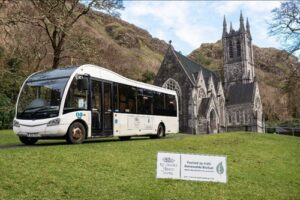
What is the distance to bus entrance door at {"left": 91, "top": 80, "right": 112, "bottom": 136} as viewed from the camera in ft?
54.6

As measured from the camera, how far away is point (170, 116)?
24.5 meters

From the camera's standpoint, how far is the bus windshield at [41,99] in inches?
587

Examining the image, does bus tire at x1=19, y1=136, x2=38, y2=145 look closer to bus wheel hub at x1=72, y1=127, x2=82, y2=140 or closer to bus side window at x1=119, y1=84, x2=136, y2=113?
bus wheel hub at x1=72, y1=127, x2=82, y2=140

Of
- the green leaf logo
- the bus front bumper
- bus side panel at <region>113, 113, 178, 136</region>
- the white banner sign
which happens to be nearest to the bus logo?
the bus front bumper

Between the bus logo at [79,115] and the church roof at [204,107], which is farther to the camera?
the church roof at [204,107]

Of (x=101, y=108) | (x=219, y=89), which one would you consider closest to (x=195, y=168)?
(x=101, y=108)

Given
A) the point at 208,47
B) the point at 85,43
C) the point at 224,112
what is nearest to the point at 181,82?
the point at 224,112

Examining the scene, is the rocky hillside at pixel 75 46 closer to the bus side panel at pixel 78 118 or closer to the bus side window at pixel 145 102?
the bus side window at pixel 145 102

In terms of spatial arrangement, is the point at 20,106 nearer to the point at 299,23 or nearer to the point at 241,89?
the point at 299,23

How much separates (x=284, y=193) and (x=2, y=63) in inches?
1102

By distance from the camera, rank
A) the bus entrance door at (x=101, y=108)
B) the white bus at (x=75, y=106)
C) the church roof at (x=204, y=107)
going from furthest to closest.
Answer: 1. the church roof at (x=204, y=107)
2. the bus entrance door at (x=101, y=108)
3. the white bus at (x=75, y=106)

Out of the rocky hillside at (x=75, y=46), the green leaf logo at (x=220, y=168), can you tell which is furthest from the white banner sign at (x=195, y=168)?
the rocky hillside at (x=75, y=46)

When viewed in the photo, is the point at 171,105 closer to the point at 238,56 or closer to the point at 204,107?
the point at 204,107

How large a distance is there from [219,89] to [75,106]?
54.6m
